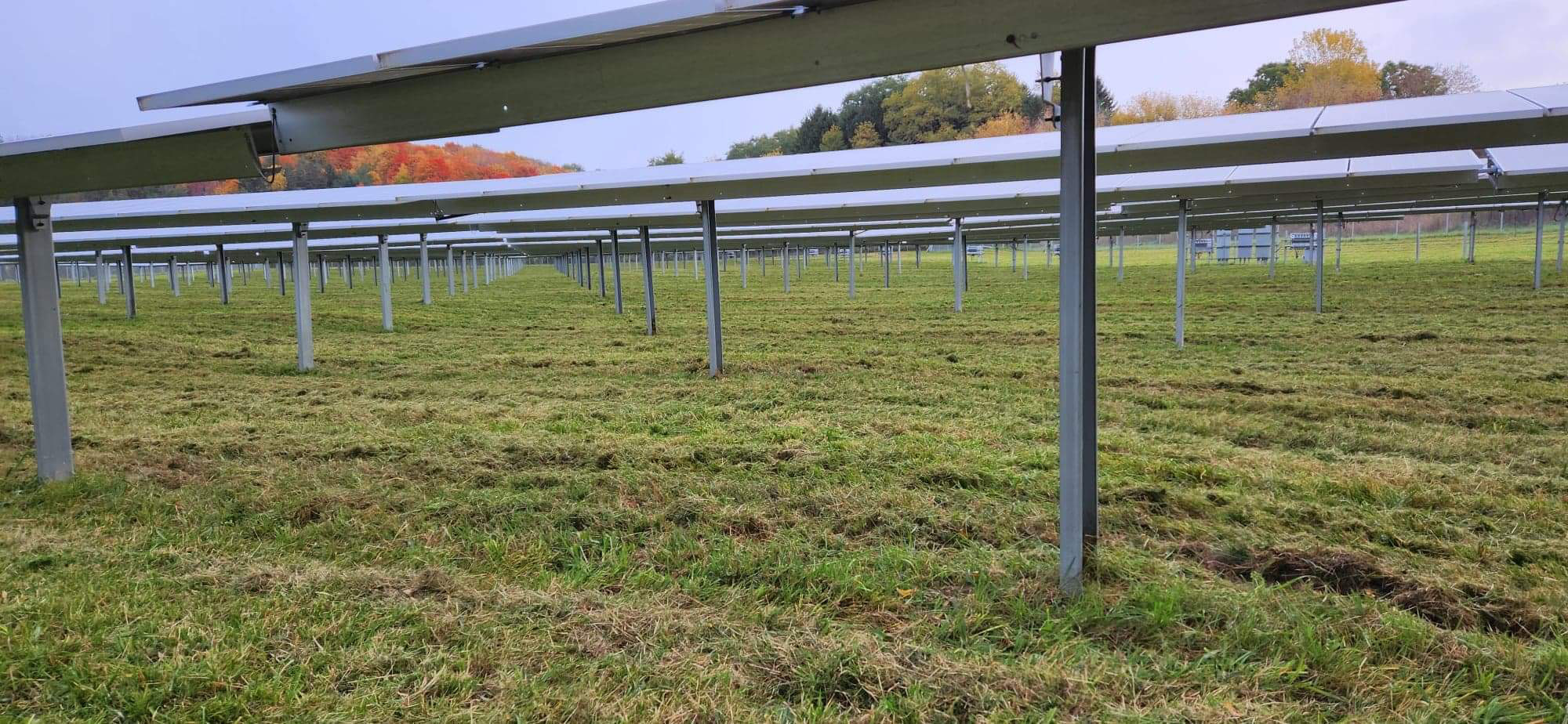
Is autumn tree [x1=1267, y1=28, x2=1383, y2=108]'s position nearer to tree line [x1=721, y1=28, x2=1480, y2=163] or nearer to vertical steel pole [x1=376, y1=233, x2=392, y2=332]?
tree line [x1=721, y1=28, x2=1480, y2=163]

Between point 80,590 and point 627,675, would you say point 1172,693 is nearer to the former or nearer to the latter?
point 627,675

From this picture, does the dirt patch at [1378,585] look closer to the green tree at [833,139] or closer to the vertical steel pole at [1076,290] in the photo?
the vertical steel pole at [1076,290]

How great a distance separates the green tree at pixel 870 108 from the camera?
204 ft

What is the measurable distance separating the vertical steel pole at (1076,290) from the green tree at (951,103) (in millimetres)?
45259

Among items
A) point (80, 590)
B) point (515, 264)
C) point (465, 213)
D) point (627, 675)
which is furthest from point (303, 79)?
point (515, 264)

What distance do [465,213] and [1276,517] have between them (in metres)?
11.1

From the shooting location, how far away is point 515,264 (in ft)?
249

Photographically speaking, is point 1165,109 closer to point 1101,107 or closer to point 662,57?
point 1101,107

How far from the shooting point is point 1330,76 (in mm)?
45094

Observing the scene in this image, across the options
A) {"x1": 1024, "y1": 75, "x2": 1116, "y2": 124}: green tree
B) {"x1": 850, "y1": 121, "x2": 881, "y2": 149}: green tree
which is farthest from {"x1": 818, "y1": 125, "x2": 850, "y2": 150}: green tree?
{"x1": 1024, "y1": 75, "x2": 1116, "y2": 124}: green tree

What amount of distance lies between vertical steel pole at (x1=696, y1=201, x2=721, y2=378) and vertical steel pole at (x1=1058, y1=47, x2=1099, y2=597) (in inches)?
252

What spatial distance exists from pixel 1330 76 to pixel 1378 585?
168 feet

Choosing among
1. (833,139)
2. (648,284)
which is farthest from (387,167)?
(648,284)

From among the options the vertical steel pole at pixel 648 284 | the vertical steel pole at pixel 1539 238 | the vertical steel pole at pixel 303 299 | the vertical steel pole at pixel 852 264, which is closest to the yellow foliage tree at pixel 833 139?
the vertical steel pole at pixel 852 264
